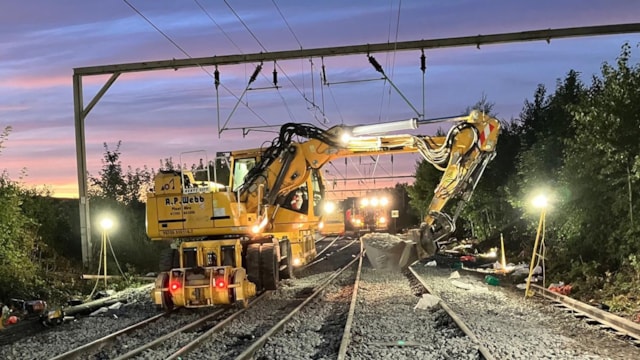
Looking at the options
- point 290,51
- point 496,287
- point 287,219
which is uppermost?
point 290,51

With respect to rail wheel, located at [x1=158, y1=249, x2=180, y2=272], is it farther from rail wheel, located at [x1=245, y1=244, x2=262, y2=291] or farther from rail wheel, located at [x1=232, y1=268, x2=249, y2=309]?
rail wheel, located at [x1=232, y1=268, x2=249, y2=309]

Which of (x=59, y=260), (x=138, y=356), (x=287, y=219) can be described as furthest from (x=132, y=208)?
(x=138, y=356)

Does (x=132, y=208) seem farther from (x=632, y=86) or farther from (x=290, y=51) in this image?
(x=632, y=86)

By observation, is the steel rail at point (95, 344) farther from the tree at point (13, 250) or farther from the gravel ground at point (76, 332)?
the tree at point (13, 250)

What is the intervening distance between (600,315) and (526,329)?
5.93 ft

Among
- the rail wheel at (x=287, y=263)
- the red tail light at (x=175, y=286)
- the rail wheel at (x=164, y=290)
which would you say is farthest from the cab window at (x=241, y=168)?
the red tail light at (x=175, y=286)

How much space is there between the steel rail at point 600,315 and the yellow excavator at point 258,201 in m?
2.76

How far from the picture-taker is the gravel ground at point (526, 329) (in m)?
8.51

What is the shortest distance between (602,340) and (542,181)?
10.9 m

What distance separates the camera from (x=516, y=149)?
28.8 m

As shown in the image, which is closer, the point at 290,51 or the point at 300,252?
the point at 290,51

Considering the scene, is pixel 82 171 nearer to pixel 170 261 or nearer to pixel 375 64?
pixel 170 261

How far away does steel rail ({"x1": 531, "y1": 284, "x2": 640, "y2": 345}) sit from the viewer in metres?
9.62

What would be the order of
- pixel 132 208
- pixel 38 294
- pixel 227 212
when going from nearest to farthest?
1. pixel 227 212
2. pixel 38 294
3. pixel 132 208
